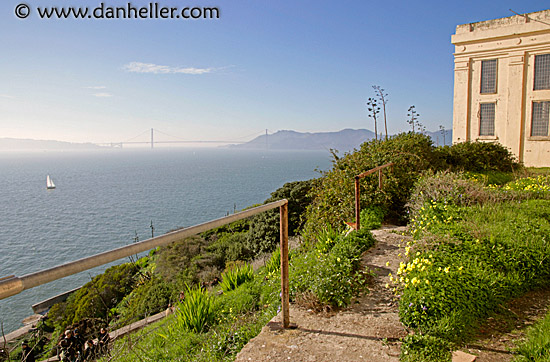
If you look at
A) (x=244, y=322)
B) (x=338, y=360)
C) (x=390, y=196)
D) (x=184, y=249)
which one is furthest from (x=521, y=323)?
(x=184, y=249)

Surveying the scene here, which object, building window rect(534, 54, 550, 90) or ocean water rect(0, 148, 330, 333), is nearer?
building window rect(534, 54, 550, 90)

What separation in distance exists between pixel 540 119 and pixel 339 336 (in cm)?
2191

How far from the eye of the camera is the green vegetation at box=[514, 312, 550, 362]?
2.48m

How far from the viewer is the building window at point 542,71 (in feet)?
62.8

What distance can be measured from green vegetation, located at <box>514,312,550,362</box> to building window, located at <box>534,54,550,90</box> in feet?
69.4

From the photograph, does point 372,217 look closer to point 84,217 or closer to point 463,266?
point 463,266

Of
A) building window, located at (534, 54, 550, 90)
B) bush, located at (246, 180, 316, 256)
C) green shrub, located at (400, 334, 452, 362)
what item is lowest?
bush, located at (246, 180, 316, 256)

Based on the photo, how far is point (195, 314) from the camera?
4680mm

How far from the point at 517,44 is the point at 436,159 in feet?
43.1

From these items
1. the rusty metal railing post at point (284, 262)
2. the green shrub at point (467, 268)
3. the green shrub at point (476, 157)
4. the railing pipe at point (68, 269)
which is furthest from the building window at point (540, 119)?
the railing pipe at point (68, 269)

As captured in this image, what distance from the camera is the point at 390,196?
23.9ft

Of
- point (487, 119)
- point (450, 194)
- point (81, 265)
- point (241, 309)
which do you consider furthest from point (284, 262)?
point (487, 119)

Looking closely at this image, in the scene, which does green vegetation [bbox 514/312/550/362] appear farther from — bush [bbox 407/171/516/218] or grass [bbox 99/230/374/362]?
bush [bbox 407/171/516/218]

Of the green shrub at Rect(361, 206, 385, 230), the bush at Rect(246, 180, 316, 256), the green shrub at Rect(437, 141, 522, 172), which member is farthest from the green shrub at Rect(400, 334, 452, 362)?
the bush at Rect(246, 180, 316, 256)
